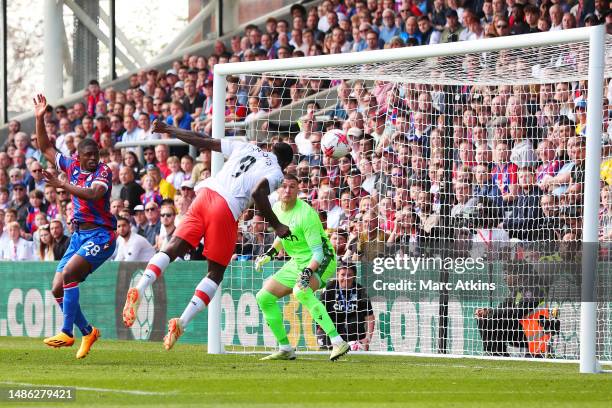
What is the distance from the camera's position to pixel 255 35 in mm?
23453

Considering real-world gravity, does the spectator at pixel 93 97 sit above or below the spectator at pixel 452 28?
below

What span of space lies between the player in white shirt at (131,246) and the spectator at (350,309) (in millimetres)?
4084

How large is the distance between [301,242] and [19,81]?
27.8m

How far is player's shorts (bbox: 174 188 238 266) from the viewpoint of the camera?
11.9 metres

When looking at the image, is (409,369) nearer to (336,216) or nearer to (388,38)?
(336,216)


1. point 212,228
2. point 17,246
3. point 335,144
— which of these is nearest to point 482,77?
point 335,144

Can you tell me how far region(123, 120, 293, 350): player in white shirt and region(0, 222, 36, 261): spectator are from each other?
1015 cm

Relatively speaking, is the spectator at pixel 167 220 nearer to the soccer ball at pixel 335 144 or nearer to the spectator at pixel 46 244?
the spectator at pixel 46 244

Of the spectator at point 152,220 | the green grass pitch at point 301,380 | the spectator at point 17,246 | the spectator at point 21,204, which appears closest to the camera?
the green grass pitch at point 301,380

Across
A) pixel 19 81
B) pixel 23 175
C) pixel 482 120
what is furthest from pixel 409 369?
pixel 19 81

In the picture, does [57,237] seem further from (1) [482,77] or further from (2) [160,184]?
(1) [482,77]

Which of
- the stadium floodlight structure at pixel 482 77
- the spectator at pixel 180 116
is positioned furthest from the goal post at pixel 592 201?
the spectator at pixel 180 116

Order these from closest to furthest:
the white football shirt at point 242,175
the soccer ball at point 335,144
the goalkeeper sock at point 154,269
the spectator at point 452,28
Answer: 1. the goalkeeper sock at point 154,269
2. the white football shirt at point 242,175
3. the soccer ball at point 335,144
4. the spectator at point 452,28

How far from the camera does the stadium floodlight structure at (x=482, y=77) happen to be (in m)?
11.8
